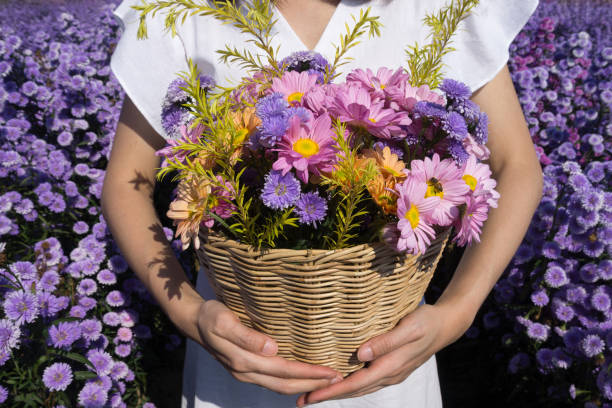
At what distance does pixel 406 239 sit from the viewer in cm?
48

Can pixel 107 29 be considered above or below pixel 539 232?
below

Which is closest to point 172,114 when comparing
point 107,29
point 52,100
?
point 52,100

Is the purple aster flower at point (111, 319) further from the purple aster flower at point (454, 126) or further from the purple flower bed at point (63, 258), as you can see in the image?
the purple aster flower at point (454, 126)

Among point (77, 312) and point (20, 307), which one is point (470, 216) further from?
point (77, 312)

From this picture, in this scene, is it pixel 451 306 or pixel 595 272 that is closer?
pixel 451 306

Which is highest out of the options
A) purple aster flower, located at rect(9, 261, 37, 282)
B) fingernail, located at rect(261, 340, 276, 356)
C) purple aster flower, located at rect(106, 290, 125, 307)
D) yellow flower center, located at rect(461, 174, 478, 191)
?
yellow flower center, located at rect(461, 174, 478, 191)

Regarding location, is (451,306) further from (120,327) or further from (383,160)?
(120,327)

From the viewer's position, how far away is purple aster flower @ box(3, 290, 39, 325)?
108cm

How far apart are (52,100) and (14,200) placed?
56 cm

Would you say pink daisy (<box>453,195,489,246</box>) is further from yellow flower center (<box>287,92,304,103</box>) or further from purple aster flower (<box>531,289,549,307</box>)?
purple aster flower (<box>531,289,549,307</box>)

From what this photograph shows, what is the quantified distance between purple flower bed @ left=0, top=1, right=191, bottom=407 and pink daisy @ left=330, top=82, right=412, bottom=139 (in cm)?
98

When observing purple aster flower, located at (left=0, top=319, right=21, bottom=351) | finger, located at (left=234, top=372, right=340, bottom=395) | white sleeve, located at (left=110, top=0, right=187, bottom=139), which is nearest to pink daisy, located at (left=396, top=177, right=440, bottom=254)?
finger, located at (left=234, top=372, right=340, bottom=395)

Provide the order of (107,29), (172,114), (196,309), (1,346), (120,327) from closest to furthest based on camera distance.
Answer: (172,114) → (196,309) → (1,346) → (120,327) → (107,29)

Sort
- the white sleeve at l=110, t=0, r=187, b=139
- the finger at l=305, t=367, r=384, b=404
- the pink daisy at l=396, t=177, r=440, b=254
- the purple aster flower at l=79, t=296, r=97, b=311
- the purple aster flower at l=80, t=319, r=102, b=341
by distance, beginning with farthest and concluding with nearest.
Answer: the purple aster flower at l=79, t=296, r=97, b=311 → the purple aster flower at l=80, t=319, r=102, b=341 → the white sleeve at l=110, t=0, r=187, b=139 → the finger at l=305, t=367, r=384, b=404 → the pink daisy at l=396, t=177, r=440, b=254
